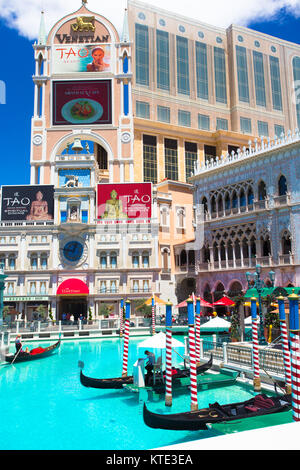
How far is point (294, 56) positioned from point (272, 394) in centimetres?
5380

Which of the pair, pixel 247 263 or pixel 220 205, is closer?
pixel 247 263

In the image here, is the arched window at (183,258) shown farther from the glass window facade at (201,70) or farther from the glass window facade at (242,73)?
the glass window facade at (242,73)

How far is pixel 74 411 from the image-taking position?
1130cm

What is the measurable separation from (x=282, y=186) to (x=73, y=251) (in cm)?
1806

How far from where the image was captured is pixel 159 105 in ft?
159

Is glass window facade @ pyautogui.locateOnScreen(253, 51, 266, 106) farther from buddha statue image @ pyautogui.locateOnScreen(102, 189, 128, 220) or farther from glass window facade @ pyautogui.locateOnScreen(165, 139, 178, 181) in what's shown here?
buddha statue image @ pyautogui.locateOnScreen(102, 189, 128, 220)

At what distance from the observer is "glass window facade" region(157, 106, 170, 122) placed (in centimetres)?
4850

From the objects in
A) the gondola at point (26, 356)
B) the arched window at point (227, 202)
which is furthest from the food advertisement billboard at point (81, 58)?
the gondola at point (26, 356)

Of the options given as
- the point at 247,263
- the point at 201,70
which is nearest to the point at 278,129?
the point at 201,70

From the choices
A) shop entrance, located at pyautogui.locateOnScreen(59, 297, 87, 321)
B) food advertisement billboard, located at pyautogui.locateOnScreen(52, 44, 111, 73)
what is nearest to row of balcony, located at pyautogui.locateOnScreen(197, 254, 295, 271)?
shop entrance, located at pyautogui.locateOnScreen(59, 297, 87, 321)

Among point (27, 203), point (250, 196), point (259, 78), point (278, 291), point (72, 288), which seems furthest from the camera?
point (259, 78)

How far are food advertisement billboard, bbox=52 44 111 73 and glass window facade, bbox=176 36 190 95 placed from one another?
33.9 feet

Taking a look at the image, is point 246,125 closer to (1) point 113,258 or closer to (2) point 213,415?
(1) point 113,258
